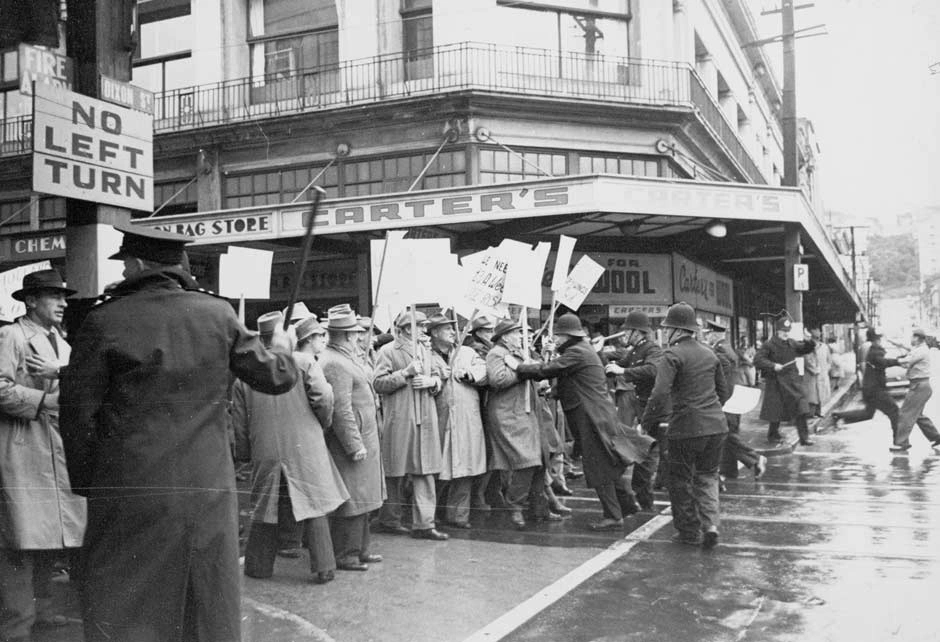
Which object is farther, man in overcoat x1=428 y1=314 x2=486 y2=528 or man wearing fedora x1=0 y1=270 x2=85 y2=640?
man in overcoat x1=428 y1=314 x2=486 y2=528

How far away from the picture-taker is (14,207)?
21.2 m

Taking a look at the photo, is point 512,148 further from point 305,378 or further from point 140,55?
point 305,378

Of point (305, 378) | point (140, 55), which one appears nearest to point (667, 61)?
point (140, 55)

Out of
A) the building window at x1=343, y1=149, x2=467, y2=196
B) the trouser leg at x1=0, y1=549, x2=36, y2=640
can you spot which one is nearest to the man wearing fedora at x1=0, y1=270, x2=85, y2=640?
the trouser leg at x1=0, y1=549, x2=36, y2=640

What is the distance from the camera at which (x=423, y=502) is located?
7.63 metres

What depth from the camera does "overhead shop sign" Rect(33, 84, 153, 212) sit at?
548cm

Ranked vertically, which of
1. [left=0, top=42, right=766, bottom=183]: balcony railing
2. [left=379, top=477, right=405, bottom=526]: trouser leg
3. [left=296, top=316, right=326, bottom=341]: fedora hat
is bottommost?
[left=379, top=477, right=405, bottom=526]: trouser leg

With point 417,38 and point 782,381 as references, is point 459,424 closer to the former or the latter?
point 782,381

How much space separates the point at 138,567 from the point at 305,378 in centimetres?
313

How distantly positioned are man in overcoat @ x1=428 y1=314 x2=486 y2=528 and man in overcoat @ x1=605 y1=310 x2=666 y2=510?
149cm

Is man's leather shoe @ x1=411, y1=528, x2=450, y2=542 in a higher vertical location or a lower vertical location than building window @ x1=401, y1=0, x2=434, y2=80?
lower

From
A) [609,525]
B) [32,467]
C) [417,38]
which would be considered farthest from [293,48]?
[32,467]

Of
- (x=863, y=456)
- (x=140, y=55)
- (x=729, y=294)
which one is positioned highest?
(x=140, y=55)

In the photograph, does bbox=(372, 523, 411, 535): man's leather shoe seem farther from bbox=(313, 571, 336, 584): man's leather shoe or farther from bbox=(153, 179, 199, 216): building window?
bbox=(153, 179, 199, 216): building window
